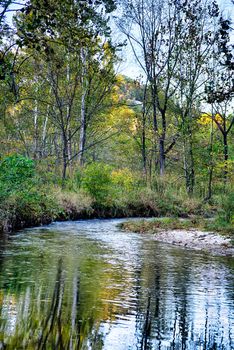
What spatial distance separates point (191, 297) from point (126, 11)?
84.1ft

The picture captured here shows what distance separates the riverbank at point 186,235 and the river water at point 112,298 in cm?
138

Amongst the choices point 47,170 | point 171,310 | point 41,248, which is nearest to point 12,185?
point 41,248

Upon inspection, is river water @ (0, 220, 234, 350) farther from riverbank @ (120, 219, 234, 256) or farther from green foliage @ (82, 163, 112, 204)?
green foliage @ (82, 163, 112, 204)

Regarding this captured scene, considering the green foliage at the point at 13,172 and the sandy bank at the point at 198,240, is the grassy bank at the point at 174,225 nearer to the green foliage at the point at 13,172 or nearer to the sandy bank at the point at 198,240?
the sandy bank at the point at 198,240

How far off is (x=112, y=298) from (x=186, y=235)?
9.24 meters

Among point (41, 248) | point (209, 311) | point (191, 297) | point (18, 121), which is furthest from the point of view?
point (18, 121)

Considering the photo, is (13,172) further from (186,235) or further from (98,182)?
(98,182)

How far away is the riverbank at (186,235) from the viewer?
528 inches

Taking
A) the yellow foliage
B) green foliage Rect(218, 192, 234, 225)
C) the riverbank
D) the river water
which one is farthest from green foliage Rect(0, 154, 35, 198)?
the yellow foliage

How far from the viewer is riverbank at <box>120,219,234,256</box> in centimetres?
1342

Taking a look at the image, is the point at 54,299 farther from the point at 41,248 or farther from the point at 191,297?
the point at 41,248

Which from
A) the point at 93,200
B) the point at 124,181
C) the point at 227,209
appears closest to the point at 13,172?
the point at 227,209

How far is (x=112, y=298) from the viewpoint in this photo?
21.9ft

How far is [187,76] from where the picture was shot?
3027 centimetres
